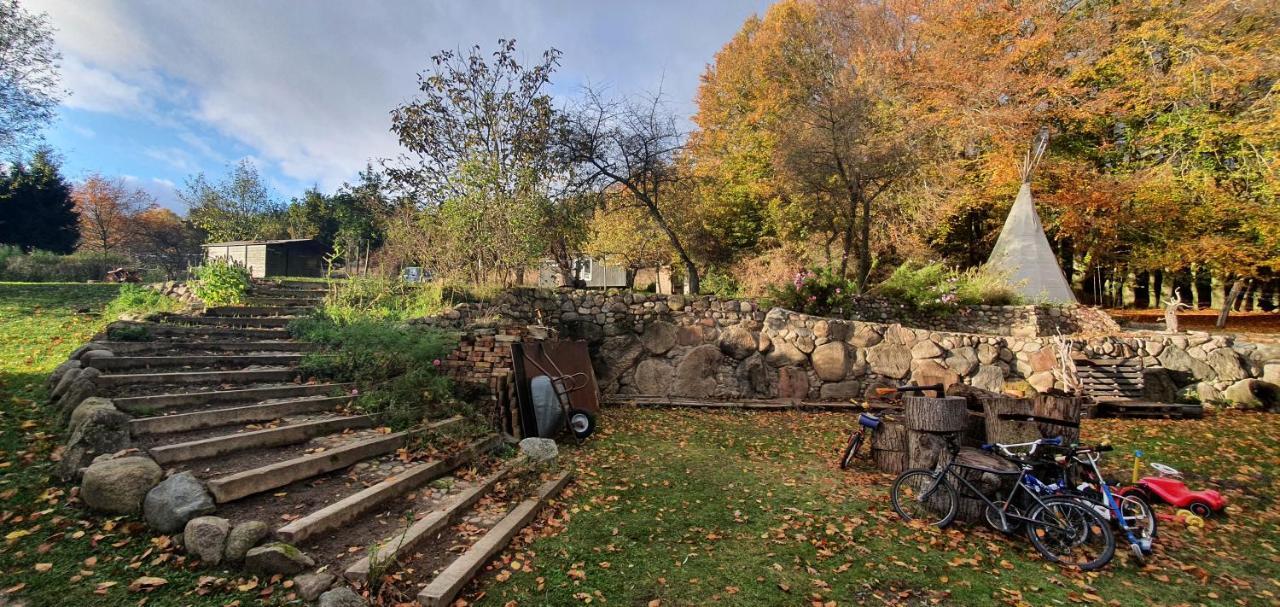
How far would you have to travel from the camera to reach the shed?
65.4 feet

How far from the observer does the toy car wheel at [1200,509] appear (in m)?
4.49

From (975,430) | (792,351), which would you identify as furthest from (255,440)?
(792,351)

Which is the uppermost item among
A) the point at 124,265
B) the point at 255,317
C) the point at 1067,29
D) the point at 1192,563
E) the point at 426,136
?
the point at 1067,29

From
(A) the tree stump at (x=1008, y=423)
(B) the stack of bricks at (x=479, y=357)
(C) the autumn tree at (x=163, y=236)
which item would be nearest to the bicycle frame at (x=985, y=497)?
(A) the tree stump at (x=1008, y=423)

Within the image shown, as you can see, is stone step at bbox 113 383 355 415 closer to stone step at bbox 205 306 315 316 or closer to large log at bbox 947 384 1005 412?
stone step at bbox 205 306 315 316

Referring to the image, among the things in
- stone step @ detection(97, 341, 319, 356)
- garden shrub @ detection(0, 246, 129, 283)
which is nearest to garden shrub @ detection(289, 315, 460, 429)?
stone step @ detection(97, 341, 319, 356)

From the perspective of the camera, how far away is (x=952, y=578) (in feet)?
11.1

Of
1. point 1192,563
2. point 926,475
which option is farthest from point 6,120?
point 1192,563

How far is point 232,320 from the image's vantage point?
7547mm

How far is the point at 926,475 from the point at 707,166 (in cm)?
1446

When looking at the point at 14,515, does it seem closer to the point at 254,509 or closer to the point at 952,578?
the point at 254,509

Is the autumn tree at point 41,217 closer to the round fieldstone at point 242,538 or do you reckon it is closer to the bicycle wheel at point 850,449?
the round fieldstone at point 242,538

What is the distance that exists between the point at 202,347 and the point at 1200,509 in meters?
10.5

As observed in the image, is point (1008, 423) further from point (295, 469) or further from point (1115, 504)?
point (295, 469)
